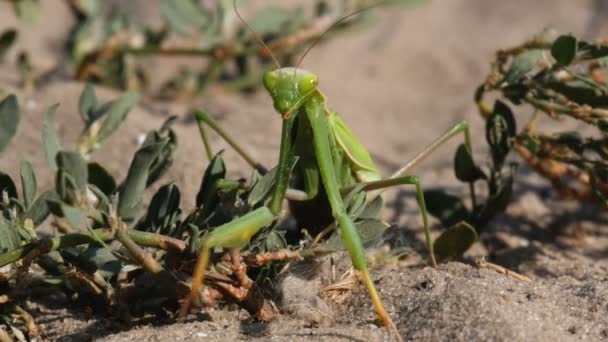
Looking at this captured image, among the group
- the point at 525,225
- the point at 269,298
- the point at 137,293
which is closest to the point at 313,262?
the point at 269,298

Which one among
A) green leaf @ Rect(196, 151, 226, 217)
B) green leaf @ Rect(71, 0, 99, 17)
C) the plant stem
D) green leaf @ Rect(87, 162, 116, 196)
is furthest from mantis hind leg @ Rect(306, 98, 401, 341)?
green leaf @ Rect(71, 0, 99, 17)

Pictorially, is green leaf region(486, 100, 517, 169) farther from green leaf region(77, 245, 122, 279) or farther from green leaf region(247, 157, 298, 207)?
green leaf region(77, 245, 122, 279)

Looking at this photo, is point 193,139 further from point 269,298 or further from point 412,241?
point 269,298

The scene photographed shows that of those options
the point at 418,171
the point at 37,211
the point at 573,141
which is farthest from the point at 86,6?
the point at 573,141

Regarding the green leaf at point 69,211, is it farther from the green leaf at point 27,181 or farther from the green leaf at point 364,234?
the green leaf at point 364,234

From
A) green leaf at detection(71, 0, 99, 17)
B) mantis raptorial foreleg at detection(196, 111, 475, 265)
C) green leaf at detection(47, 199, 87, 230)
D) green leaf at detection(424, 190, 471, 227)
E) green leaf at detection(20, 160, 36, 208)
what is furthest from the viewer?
green leaf at detection(71, 0, 99, 17)

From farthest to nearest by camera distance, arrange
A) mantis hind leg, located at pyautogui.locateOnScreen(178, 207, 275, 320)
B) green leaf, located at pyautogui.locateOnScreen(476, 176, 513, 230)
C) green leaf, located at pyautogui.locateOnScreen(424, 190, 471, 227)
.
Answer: green leaf, located at pyautogui.locateOnScreen(424, 190, 471, 227) < green leaf, located at pyautogui.locateOnScreen(476, 176, 513, 230) < mantis hind leg, located at pyautogui.locateOnScreen(178, 207, 275, 320)
